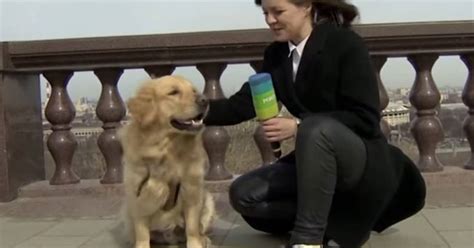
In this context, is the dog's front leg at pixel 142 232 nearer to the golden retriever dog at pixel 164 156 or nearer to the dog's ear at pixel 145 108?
the golden retriever dog at pixel 164 156

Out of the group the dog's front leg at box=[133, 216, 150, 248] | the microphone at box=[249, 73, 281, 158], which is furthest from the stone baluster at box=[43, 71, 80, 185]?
the microphone at box=[249, 73, 281, 158]

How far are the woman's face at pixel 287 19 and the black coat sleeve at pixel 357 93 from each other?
0.96 feet

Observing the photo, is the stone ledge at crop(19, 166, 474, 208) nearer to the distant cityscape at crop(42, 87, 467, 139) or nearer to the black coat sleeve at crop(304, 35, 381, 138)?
the distant cityscape at crop(42, 87, 467, 139)

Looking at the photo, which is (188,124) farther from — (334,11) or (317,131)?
(334,11)

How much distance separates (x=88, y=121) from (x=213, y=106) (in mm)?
2381

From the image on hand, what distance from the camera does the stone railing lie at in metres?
5.53

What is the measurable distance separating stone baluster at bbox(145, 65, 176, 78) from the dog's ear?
1747mm

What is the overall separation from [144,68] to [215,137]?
0.78m

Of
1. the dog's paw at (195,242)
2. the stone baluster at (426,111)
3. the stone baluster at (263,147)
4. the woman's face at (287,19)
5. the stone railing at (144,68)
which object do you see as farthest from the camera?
the stone baluster at (263,147)

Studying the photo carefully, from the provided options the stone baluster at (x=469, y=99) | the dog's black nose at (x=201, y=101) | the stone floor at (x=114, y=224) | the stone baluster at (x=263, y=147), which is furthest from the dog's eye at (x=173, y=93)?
the stone baluster at (x=469, y=99)

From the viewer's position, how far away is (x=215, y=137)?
226 inches

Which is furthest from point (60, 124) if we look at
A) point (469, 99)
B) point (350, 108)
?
point (469, 99)

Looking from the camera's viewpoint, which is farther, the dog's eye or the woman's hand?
the dog's eye

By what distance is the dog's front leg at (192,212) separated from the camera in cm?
409
